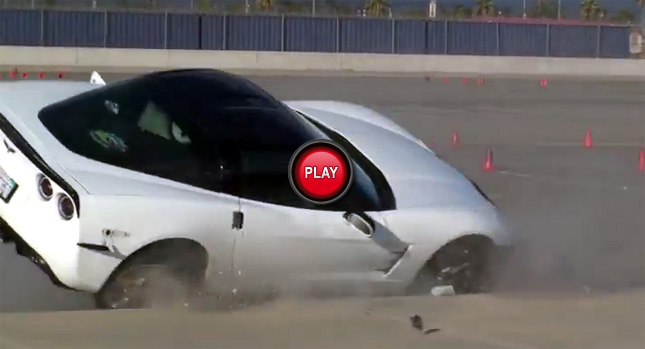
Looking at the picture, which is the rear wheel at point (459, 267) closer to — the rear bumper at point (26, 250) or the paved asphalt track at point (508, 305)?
the paved asphalt track at point (508, 305)

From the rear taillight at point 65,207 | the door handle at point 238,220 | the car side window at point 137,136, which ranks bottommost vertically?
the door handle at point 238,220

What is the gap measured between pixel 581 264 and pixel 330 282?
298cm

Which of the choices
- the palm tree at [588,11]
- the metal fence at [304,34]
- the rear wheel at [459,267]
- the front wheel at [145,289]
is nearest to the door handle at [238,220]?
the front wheel at [145,289]

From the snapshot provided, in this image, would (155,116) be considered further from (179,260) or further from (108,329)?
(108,329)

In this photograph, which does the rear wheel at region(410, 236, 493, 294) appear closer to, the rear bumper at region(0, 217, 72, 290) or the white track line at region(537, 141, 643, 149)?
the rear bumper at region(0, 217, 72, 290)

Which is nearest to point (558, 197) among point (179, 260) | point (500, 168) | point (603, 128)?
point (500, 168)

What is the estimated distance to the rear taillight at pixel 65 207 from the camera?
5797mm

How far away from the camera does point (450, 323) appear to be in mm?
5969

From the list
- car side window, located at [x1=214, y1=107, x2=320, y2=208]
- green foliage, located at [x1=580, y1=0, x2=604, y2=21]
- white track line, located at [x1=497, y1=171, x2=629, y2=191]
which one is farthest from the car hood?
green foliage, located at [x1=580, y1=0, x2=604, y2=21]

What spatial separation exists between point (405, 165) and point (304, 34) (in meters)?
45.2

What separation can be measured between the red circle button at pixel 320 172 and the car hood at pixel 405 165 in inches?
18.5

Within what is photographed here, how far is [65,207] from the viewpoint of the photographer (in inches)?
229

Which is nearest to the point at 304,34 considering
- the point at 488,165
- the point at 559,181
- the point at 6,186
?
the point at 488,165

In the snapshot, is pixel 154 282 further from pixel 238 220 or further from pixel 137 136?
pixel 137 136
